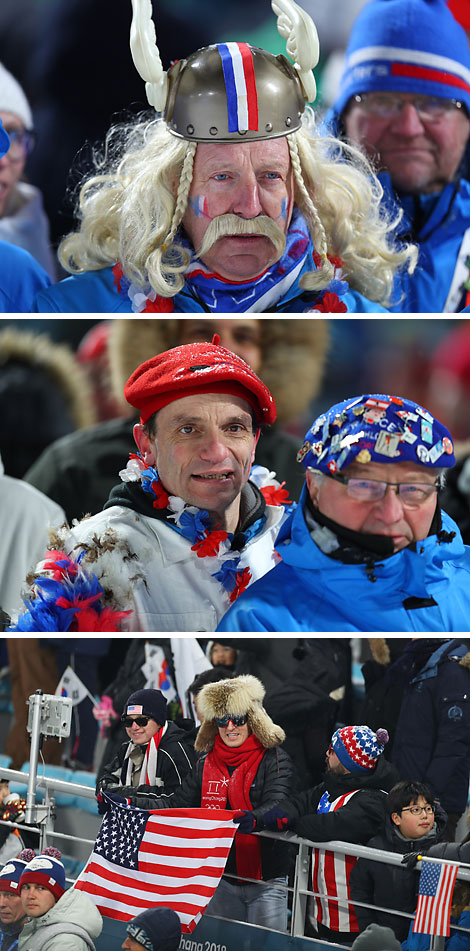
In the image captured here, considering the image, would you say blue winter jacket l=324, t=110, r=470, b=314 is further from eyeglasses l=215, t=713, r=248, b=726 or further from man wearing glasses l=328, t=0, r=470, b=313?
eyeglasses l=215, t=713, r=248, b=726

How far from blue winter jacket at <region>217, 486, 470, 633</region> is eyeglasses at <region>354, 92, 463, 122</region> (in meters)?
1.36

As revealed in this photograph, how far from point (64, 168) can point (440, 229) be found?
3.94ft

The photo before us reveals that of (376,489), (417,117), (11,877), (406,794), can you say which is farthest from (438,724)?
(417,117)

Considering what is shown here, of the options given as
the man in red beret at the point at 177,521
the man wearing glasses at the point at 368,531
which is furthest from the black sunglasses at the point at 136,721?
the man wearing glasses at the point at 368,531

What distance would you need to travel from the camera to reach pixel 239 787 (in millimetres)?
3734

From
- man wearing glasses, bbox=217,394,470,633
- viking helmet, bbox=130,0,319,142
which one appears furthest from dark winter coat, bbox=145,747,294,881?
viking helmet, bbox=130,0,319,142

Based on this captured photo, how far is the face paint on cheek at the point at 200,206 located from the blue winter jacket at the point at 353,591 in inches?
31.3

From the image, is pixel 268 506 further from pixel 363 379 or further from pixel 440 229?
pixel 440 229

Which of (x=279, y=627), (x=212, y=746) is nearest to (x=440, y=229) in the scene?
(x=279, y=627)

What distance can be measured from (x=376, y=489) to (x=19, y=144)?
5.91 feet

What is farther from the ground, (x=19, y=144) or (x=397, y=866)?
(x=19, y=144)

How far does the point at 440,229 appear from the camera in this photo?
4.21m

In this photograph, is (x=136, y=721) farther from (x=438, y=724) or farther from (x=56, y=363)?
(x=56, y=363)

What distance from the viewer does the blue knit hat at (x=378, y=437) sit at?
3459 mm
